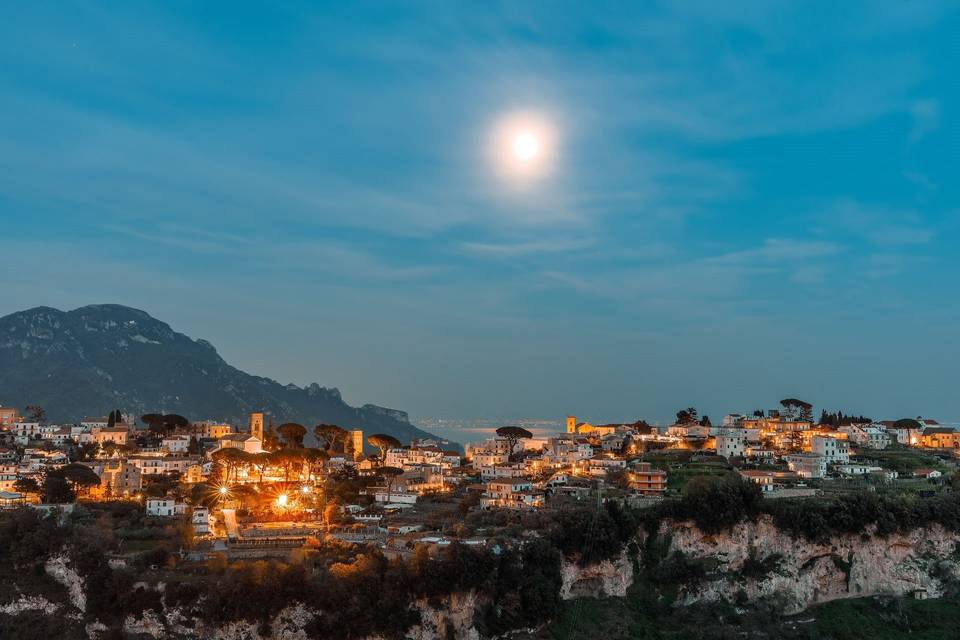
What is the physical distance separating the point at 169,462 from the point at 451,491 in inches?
742

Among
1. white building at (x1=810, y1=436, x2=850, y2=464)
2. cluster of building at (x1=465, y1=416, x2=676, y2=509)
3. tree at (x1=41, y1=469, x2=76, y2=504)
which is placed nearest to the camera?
tree at (x1=41, y1=469, x2=76, y2=504)

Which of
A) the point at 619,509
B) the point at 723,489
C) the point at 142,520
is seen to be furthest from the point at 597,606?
the point at 142,520

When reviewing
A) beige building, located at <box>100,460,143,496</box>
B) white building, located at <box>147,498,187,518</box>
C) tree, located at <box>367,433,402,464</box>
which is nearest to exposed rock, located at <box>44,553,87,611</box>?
white building, located at <box>147,498,187,518</box>

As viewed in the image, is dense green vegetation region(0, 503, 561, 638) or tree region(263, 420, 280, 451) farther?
tree region(263, 420, 280, 451)

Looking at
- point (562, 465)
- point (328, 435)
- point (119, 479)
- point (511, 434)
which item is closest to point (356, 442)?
point (328, 435)

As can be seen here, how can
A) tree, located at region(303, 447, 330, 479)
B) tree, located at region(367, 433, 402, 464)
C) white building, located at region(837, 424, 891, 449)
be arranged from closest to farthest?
1. tree, located at region(303, 447, 330, 479)
2. white building, located at region(837, 424, 891, 449)
3. tree, located at region(367, 433, 402, 464)

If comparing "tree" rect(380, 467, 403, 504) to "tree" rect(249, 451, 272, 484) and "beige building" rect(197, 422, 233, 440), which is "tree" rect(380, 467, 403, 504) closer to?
"tree" rect(249, 451, 272, 484)

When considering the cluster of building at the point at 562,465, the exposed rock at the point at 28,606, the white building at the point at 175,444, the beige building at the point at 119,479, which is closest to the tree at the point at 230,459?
the beige building at the point at 119,479

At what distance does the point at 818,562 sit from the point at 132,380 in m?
149

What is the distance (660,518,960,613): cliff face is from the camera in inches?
1362

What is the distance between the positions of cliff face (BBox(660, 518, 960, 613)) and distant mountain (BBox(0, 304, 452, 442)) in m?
112

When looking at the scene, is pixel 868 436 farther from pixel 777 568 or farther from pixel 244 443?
pixel 244 443

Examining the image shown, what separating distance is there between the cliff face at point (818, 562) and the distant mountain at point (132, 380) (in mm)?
111876

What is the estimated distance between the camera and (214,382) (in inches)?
6457
